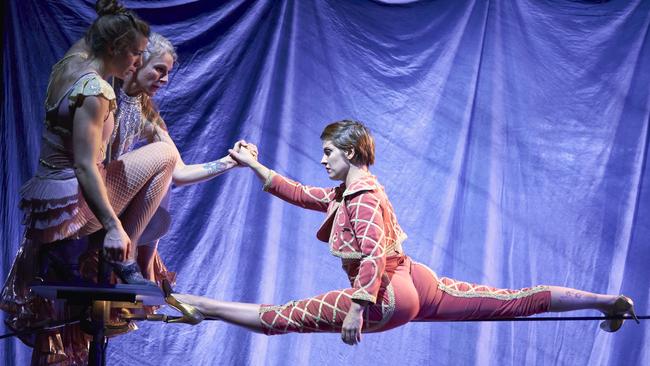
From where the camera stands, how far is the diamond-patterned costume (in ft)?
9.48

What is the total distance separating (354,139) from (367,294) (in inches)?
24.6

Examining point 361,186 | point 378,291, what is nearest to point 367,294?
point 378,291

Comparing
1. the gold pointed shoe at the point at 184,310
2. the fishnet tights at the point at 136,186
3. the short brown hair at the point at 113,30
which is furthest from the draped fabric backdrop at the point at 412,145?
the short brown hair at the point at 113,30

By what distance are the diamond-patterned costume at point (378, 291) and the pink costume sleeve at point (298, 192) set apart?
14 cm

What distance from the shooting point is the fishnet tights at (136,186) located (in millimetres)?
2691

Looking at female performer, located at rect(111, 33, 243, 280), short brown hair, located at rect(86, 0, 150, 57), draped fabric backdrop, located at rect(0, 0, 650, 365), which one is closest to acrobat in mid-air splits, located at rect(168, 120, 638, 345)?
female performer, located at rect(111, 33, 243, 280)

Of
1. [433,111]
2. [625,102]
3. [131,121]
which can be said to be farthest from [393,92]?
[131,121]

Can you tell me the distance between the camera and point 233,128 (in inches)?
153

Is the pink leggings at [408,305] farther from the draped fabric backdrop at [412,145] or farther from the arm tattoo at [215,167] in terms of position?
the draped fabric backdrop at [412,145]

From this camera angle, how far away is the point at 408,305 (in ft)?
9.68

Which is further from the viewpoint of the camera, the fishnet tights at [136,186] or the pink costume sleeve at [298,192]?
the pink costume sleeve at [298,192]

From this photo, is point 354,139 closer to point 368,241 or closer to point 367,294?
point 368,241

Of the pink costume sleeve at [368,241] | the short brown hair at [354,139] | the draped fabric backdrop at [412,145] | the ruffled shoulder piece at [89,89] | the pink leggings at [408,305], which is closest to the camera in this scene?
the ruffled shoulder piece at [89,89]

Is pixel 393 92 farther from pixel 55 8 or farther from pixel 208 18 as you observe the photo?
pixel 55 8
